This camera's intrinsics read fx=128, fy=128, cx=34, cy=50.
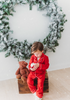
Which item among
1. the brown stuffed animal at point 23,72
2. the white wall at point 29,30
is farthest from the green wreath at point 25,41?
the brown stuffed animal at point 23,72

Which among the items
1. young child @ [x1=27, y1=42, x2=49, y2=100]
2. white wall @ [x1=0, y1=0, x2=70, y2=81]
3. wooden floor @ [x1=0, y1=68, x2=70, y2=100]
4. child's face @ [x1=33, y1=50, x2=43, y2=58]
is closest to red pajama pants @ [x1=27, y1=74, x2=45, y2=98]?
young child @ [x1=27, y1=42, x2=49, y2=100]

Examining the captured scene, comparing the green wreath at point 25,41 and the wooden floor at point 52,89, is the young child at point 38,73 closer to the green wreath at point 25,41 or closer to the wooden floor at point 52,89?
the wooden floor at point 52,89

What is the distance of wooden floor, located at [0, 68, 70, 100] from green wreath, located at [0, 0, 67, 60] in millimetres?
439

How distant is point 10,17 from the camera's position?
1.81 metres

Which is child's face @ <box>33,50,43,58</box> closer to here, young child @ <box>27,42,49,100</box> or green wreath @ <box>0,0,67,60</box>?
young child @ <box>27,42,49,100</box>

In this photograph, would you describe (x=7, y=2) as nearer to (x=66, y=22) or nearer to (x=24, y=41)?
(x=24, y=41)

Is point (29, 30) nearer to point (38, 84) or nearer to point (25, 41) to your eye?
point (25, 41)

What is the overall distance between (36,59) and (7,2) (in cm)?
84

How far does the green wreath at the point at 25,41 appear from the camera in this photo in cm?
171

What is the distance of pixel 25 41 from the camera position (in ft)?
6.21

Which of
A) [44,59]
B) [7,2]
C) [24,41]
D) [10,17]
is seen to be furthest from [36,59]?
[7,2]

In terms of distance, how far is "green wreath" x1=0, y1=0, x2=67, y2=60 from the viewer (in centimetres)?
171

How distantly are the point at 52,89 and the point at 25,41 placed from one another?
77cm

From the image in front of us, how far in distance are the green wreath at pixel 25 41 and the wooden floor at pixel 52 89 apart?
439mm
